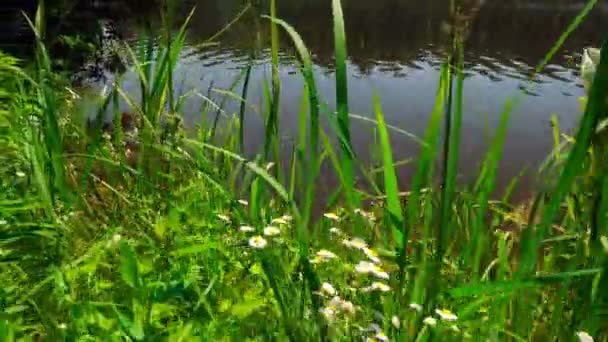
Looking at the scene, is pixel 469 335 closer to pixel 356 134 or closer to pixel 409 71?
pixel 356 134

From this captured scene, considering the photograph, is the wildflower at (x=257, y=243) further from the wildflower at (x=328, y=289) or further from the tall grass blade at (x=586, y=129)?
the tall grass blade at (x=586, y=129)

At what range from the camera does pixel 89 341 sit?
110 cm

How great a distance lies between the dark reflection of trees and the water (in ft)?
0.09

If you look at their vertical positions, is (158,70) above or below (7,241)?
above

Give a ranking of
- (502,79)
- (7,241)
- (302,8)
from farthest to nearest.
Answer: (302,8) → (502,79) → (7,241)

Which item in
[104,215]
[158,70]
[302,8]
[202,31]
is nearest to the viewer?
[158,70]

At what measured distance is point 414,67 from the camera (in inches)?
363

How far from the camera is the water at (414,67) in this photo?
5375mm

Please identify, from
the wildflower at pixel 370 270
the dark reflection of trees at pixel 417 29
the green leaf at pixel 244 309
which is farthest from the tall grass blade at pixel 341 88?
the dark reflection of trees at pixel 417 29

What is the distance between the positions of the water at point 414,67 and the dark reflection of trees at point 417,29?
0.09 ft

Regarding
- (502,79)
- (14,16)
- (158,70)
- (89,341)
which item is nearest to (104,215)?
(158,70)

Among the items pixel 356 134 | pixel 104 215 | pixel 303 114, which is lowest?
pixel 356 134

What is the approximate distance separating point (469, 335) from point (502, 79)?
769cm

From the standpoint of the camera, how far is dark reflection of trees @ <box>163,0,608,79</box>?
10164mm
